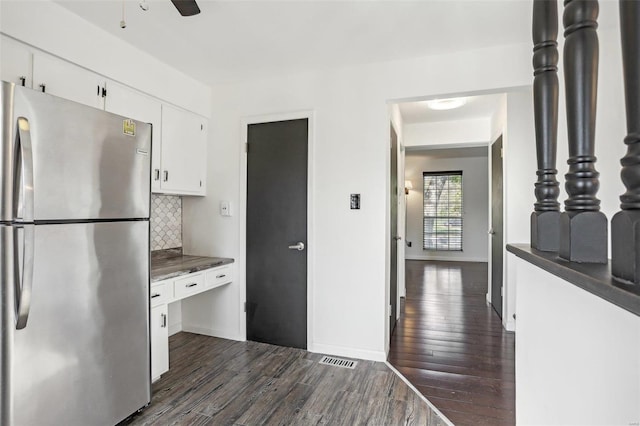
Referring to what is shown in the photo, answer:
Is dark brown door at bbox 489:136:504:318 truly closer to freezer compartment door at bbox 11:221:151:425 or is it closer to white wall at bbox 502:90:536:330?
white wall at bbox 502:90:536:330

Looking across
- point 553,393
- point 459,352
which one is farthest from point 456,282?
point 553,393

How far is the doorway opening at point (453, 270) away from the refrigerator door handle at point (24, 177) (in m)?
2.53

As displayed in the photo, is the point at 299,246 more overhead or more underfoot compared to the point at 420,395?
more overhead

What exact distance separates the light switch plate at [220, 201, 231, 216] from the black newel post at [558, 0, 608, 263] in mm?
3007

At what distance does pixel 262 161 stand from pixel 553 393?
2830 millimetres

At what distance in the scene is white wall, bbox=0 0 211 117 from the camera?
6.35 ft

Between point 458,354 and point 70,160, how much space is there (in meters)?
3.24

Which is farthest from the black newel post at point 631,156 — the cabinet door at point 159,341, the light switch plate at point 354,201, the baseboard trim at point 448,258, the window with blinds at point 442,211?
the baseboard trim at point 448,258

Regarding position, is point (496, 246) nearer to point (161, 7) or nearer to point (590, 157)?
point (590, 157)

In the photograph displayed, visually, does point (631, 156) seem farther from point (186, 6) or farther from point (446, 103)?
point (446, 103)

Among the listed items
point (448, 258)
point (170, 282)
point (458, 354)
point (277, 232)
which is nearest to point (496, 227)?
point (458, 354)

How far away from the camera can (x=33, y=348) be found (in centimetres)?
153

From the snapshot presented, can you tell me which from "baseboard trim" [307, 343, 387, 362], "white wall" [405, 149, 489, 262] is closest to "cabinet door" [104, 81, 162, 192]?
"baseboard trim" [307, 343, 387, 362]

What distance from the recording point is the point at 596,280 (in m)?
0.59
